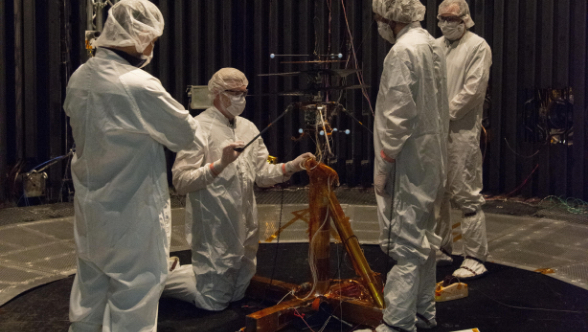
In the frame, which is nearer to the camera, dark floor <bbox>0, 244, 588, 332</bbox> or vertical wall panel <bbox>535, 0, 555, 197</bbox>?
dark floor <bbox>0, 244, 588, 332</bbox>

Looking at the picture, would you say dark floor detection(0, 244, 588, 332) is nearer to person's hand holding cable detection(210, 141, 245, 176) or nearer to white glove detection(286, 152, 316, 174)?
white glove detection(286, 152, 316, 174)

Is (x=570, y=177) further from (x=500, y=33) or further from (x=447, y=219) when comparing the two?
(x=447, y=219)

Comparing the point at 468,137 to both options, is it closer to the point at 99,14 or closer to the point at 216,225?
the point at 216,225

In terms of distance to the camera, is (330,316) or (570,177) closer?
(330,316)

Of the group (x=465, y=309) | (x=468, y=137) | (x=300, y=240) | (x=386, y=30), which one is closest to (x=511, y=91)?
(x=468, y=137)

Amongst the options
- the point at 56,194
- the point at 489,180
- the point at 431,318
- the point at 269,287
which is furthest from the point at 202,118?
the point at 489,180

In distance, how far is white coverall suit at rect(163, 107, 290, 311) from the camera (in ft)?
10.2

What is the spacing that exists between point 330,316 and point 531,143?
137 inches

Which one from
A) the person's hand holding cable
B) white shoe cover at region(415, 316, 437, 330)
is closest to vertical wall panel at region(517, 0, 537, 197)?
white shoe cover at region(415, 316, 437, 330)

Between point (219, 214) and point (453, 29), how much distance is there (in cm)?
169

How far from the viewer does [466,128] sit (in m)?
3.64

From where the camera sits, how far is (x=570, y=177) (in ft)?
18.3

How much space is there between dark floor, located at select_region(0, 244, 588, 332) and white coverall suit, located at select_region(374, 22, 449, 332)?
34cm

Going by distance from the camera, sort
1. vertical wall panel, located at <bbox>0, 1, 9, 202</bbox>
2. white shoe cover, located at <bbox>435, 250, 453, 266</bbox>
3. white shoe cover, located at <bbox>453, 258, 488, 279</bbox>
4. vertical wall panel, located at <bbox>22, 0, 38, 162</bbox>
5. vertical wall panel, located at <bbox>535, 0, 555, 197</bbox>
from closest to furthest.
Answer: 1. white shoe cover, located at <bbox>453, 258, 488, 279</bbox>
2. white shoe cover, located at <bbox>435, 250, 453, 266</bbox>
3. vertical wall panel, located at <bbox>0, 1, 9, 202</bbox>
4. vertical wall panel, located at <bbox>22, 0, 38, 162</bbox>
5. vertical wall panel, located at <bbox>535, 0, 555, 197</bbox>
